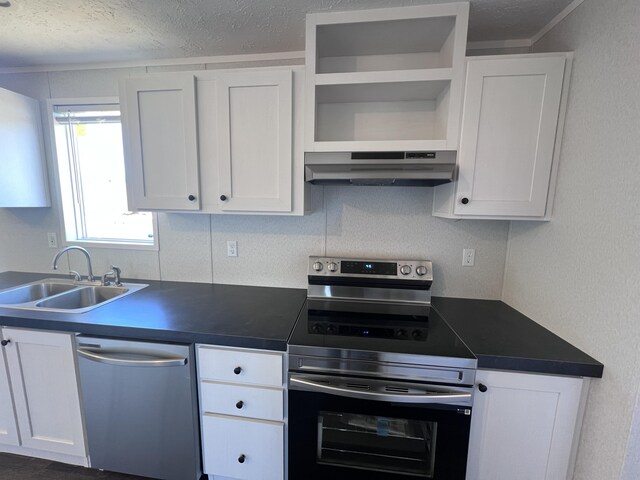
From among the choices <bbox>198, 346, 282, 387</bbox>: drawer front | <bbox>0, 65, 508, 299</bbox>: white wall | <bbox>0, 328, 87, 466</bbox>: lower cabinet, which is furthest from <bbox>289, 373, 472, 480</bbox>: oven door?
<bbox>0, 328, 87, 466</bbox>: lower cabinet

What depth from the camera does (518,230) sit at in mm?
1576

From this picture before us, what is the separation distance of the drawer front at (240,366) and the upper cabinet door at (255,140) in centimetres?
75

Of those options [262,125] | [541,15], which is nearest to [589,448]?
[541,15]

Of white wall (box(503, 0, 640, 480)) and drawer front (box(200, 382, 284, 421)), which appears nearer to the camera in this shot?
white wall (box(503, 0, 640, 480))

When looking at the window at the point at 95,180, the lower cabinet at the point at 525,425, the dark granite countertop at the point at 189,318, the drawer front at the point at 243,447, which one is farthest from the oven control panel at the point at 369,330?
the window at the point at 95,180

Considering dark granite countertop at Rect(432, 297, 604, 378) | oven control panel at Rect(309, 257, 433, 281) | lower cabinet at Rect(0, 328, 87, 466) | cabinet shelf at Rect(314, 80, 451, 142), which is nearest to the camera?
dark granite countertop at Rect(432, 297, 604, 378)

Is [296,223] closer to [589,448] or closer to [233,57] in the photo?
[233,57]

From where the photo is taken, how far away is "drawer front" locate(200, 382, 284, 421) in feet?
4.11

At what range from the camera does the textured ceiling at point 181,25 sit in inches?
49.7

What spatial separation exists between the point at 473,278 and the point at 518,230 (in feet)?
1.23

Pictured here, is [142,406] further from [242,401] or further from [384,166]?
[384,166]

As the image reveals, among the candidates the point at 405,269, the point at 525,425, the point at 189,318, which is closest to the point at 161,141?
the point at 189,318

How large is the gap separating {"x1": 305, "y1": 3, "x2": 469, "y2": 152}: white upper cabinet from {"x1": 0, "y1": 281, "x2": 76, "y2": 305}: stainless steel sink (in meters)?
2.09

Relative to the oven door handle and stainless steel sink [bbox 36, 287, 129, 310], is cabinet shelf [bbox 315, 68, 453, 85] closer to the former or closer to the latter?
the oven door handle
